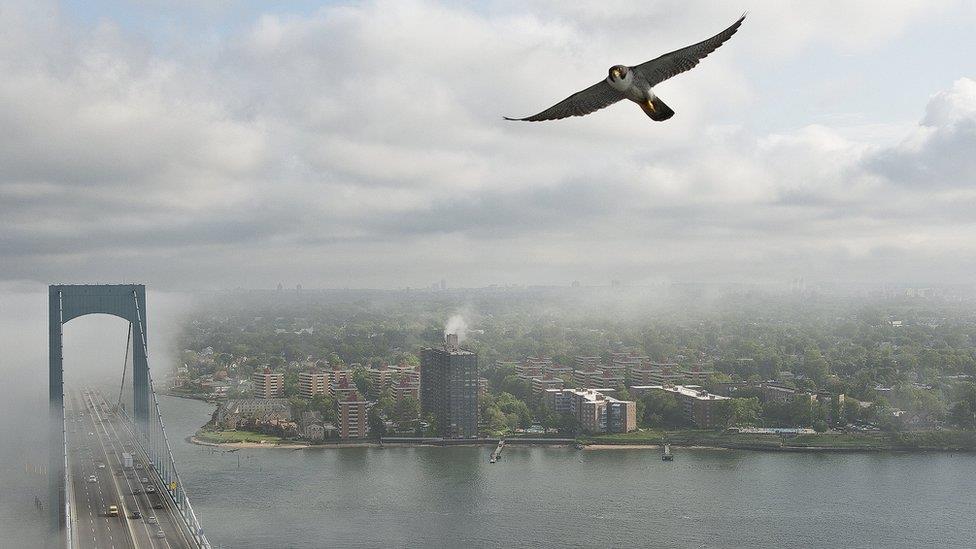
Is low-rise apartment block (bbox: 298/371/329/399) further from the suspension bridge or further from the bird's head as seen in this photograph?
the bird's head

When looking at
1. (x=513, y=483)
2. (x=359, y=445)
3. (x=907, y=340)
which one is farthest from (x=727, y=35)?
(x=907, y=340)

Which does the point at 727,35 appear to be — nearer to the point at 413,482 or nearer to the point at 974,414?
the point at 413,482

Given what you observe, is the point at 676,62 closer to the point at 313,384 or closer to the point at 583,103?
the point at 583,103

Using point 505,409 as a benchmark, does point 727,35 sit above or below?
above

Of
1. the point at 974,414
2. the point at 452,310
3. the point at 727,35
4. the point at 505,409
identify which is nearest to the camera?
the point at 727,35

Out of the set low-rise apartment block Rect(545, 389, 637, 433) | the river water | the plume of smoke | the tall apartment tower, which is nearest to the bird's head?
the river water

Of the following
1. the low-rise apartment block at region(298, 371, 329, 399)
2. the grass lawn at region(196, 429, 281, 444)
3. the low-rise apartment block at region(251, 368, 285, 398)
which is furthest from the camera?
the low-rise apartment block at region(251, 368, 285, 398)

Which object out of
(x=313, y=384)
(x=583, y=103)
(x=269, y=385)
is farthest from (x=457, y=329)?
(x=583, y=103)
